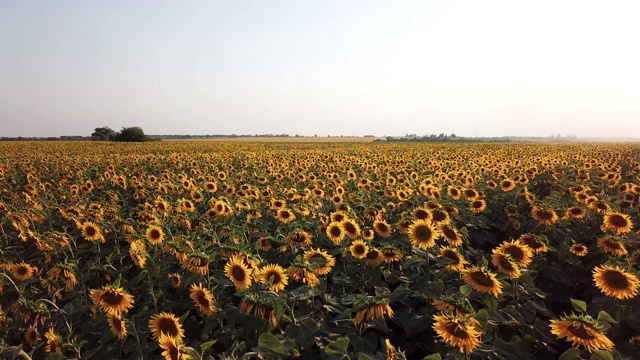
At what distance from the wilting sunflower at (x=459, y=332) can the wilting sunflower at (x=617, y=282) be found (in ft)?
6.22

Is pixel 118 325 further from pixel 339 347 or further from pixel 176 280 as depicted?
pixel 339 347

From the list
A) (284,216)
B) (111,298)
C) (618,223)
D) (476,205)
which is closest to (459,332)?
(111,298)

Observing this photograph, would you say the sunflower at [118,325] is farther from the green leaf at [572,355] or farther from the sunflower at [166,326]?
the green leaf at [572,355]

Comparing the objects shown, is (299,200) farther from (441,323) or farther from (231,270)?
(441,323)

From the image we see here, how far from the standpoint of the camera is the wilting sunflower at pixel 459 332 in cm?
230

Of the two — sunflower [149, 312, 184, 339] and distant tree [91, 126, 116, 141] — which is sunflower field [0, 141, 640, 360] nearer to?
sunflower [149, 312, 184, 339]

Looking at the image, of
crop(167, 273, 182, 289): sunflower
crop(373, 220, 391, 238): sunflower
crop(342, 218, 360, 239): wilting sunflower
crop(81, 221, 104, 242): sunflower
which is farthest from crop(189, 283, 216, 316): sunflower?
crop(81, 221, 104, 242): sunflower

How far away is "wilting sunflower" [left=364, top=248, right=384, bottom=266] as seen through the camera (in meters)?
3.82

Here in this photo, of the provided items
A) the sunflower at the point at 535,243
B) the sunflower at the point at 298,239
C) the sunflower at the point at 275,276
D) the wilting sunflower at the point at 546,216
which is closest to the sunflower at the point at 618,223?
the wilting sunflower at the point at 546,216

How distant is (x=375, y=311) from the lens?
2609 mm

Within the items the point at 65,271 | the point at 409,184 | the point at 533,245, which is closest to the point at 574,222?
the point at 533,245

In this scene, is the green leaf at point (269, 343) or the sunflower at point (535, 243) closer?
the green leaf at point (269, 343)

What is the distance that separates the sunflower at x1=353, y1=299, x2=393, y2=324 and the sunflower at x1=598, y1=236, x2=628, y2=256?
361 centimetres

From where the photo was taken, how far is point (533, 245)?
450 centimetres
